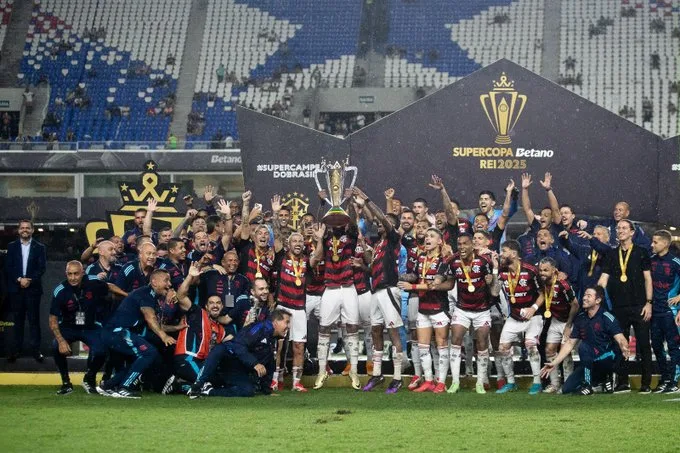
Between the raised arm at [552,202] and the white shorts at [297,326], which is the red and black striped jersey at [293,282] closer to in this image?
the white shorts at [297,326]

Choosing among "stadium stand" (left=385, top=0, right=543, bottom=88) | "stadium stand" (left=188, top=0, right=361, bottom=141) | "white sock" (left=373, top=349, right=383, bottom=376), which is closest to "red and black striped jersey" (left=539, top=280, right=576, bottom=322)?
"white sock" (left=373, top=349, right=383, bottom=376)

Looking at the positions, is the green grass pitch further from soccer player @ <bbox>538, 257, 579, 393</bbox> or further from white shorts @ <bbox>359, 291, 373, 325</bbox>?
white shorts @ <bbox>359, 291, 373, 325</bbox>

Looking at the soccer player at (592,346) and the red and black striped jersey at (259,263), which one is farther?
the red and black striped jersey at (259,263)

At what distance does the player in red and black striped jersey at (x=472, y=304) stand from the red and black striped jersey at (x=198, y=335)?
7.98 feet

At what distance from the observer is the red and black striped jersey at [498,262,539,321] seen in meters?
12.0

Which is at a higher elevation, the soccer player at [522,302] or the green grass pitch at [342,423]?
the soccer player at [522,302]

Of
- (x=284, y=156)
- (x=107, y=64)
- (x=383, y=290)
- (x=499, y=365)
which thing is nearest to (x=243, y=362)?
(x=383, y=290)

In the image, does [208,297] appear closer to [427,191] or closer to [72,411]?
[72,411]

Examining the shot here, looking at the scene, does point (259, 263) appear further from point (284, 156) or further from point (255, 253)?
point (284, 156)

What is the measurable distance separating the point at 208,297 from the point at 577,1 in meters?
27.8

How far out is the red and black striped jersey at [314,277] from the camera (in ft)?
41.7

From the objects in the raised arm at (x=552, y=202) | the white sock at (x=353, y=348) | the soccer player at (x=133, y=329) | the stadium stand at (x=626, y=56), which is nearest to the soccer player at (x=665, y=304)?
the raised arm at (x=552, y=202)

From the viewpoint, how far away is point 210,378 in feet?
37.8

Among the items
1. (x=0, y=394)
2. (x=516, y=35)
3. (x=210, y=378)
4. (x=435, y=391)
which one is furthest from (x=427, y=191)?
(x=516, y=35)
